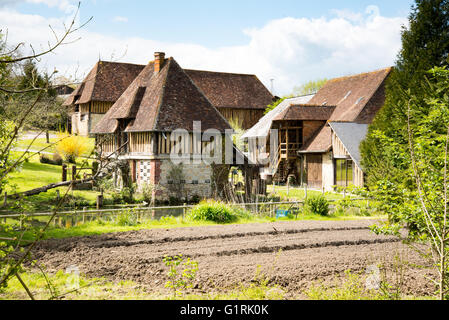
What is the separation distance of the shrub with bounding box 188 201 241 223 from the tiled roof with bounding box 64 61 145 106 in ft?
88.9

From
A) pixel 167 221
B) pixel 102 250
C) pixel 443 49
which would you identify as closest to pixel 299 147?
pixel 443 49

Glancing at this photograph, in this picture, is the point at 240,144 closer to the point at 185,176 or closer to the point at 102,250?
the point at 185,176

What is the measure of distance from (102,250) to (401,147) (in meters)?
7.71

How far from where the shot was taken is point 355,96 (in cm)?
3300

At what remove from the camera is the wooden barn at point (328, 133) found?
2855 cm

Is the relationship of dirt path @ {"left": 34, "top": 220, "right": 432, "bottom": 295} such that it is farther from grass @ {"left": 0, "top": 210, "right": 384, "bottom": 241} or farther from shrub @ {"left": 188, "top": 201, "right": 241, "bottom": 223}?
shrub @ {"left": 188, "top": 201, "right": 241, "bottom": 223}

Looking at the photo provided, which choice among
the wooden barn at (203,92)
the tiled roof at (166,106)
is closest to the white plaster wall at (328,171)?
the tiled roof at (166,106)

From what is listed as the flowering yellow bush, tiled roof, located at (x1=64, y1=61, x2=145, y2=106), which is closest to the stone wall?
the flowering yellow bush

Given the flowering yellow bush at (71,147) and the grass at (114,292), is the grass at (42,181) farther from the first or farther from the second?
the grass at (114,292)

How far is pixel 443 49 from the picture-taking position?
59.9 ft

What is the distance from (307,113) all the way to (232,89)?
1670 cm

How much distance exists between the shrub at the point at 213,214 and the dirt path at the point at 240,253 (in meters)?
1.46

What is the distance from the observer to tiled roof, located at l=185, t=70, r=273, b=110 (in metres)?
47.0

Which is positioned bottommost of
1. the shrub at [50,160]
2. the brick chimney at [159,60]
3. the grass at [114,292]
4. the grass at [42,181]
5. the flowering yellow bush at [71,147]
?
the grass at [114,292]
